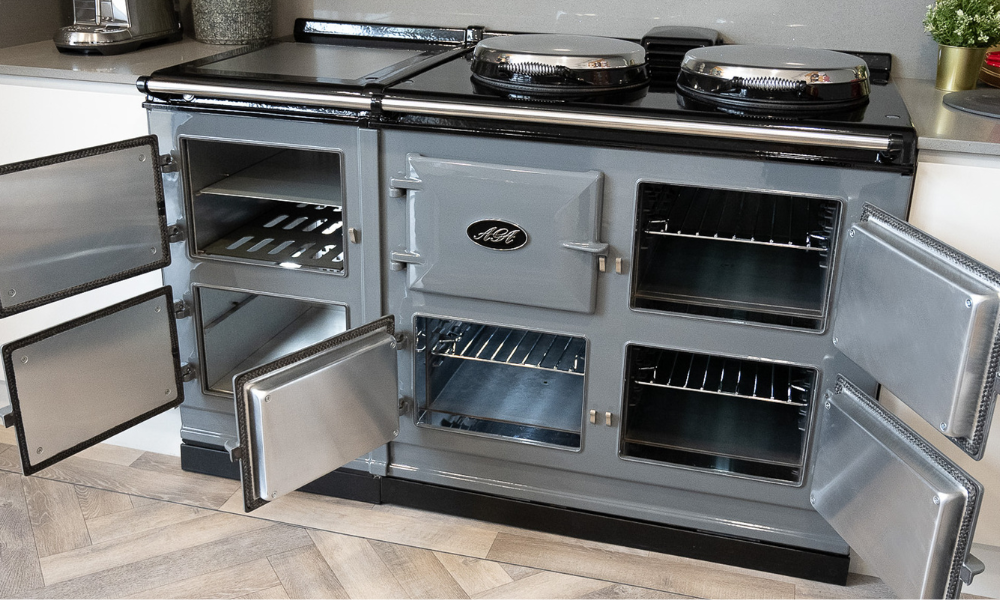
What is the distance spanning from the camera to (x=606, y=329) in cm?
184

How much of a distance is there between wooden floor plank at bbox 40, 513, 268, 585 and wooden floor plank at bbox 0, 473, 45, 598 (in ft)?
0.10

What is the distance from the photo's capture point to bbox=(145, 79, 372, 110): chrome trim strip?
181cm

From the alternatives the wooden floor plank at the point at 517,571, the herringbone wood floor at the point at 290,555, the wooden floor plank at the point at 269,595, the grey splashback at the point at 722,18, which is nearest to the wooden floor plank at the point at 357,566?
the herringbone wood floor at the point at 290,555

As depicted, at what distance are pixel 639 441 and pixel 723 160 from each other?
62cm

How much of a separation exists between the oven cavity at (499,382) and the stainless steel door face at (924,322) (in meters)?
0.62

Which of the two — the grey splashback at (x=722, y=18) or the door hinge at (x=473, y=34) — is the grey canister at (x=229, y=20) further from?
the door hinge at (x=473, y=34)

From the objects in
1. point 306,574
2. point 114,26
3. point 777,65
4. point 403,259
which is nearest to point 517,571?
point 306,574

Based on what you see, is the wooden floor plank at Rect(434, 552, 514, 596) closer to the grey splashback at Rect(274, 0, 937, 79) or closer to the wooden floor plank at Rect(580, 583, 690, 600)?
the wooden floor plank at Rect(580, 583, 690, 600)

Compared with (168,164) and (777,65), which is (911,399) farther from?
(168,164)

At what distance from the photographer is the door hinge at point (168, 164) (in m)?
1.95

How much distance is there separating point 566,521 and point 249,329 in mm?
942

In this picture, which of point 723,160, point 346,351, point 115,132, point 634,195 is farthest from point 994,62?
point 115,132

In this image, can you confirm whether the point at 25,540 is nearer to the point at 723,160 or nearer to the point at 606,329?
the point at 606,329

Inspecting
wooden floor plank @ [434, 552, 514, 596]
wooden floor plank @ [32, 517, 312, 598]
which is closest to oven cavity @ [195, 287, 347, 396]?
wooden floor plank @ [32, 517, 312, 598]
